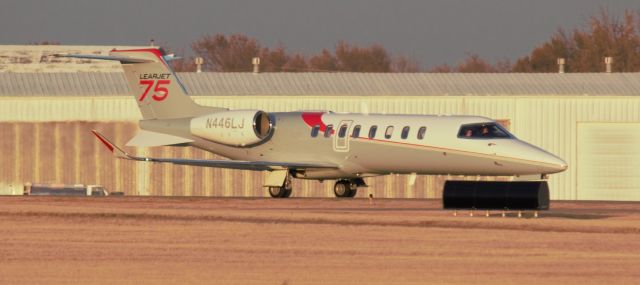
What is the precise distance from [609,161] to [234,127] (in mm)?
15136

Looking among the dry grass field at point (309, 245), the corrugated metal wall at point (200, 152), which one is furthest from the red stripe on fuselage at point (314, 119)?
the corrugated metal wall at point (200, 152)

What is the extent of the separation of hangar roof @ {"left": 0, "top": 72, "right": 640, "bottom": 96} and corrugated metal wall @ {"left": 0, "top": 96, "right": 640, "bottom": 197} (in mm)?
545

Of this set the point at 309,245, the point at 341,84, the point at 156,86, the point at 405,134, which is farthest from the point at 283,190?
the point at 309,245

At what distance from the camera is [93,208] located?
1389 inches

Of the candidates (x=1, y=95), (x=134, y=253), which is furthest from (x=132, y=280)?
(x=1, y=95)

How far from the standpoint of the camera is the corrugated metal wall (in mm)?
52156

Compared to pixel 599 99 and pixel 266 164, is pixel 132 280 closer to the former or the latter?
pixel 266 164

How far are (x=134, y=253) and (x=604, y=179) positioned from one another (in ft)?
101

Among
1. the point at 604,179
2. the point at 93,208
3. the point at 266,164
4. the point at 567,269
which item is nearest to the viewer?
the point at 567,269

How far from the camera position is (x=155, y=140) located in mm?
44938

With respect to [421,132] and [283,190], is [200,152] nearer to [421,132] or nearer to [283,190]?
[283,190]

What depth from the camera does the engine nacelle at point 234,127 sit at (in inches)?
1710

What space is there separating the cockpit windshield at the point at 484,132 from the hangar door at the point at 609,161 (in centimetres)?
1268

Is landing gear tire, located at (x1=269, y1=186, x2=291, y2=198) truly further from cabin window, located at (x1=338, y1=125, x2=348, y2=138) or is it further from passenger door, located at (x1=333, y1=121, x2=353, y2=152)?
cabin window, located at (x1=338, y1=125, x2=348, y2=138)
